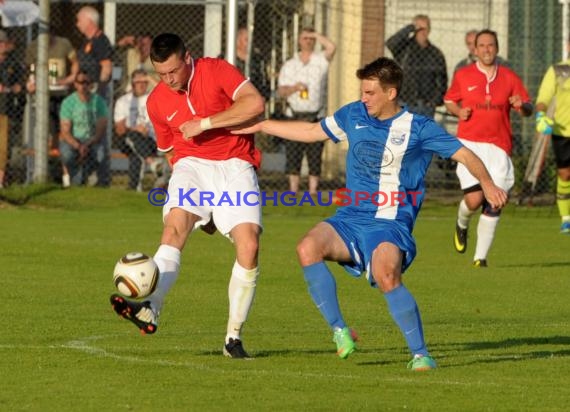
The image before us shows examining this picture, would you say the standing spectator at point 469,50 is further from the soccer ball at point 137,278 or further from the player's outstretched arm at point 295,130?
the soccer ball at point 137,278

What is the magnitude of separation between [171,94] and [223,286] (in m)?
4.08

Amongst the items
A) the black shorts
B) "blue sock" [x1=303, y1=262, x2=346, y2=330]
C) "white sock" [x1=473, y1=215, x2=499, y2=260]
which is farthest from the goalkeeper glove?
"blue sock" [x1=303, y1=262, x2=346, y2=330]

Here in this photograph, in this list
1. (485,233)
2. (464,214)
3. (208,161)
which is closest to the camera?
(208,161)

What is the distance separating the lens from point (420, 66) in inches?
877

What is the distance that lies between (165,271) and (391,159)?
1454 millimetres

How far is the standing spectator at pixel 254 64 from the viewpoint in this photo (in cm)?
2159

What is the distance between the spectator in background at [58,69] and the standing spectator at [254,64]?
7.71 feet

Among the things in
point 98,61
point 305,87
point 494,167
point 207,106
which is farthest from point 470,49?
point 207,106

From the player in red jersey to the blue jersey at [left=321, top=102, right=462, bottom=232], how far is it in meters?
0.65

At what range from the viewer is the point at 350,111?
29.7ft

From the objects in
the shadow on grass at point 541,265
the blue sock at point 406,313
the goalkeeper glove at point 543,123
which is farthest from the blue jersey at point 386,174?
the goalkeeper glove at point 543,123

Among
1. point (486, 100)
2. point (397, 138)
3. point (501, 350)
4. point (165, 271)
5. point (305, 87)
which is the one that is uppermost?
point (397, 138)

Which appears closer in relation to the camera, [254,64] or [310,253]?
[310,253]

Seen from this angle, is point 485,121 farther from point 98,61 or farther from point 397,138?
point 98,61
